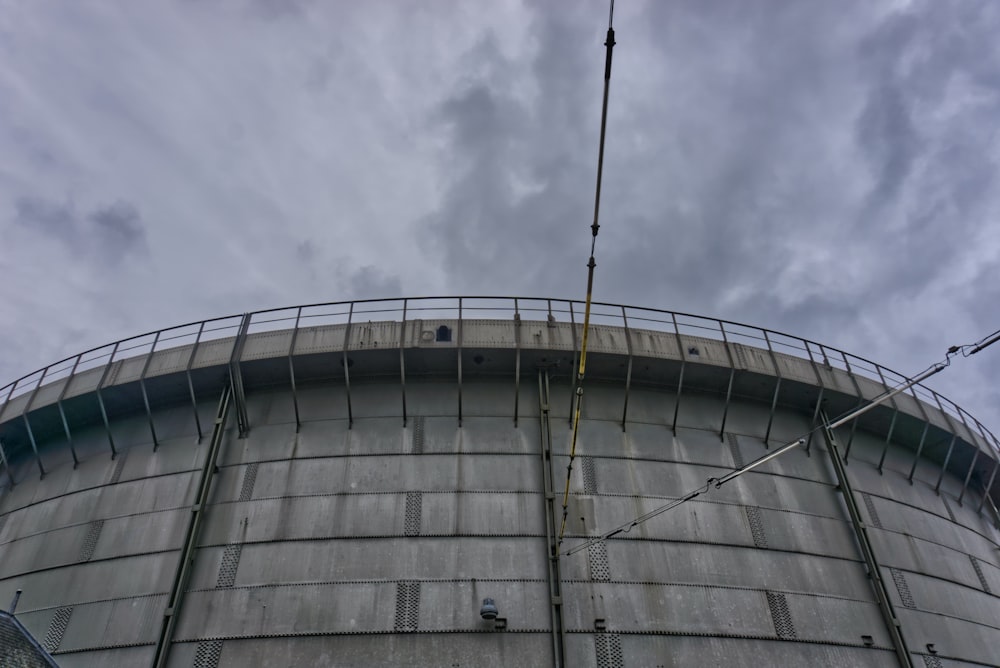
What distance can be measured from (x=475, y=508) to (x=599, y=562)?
3.37 m

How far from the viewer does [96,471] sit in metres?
19.8

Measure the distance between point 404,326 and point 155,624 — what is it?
9.71m

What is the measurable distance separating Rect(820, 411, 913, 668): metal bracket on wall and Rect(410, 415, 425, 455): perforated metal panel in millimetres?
10248

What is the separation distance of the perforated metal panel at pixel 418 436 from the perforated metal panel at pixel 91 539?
8.96m

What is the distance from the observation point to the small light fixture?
579 inches

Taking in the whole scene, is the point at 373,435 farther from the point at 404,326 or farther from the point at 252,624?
the point at 252,624

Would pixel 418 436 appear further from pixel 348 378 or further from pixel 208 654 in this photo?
pixel 208 654

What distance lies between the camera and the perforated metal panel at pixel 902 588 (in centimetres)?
1766

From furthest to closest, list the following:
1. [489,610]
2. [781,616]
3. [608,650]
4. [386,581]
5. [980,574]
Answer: [980,574] < [781,616] < [386,581] < [608,650] < [489,610]

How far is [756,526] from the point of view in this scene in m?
17.6

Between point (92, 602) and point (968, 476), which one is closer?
point (92, 602)

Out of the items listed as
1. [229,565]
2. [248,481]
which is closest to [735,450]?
[248,481]

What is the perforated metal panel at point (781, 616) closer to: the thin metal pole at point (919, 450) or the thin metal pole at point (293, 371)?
the thin metal pole at point (919, 450)

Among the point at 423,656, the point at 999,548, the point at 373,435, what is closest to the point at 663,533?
the point at 423,656
